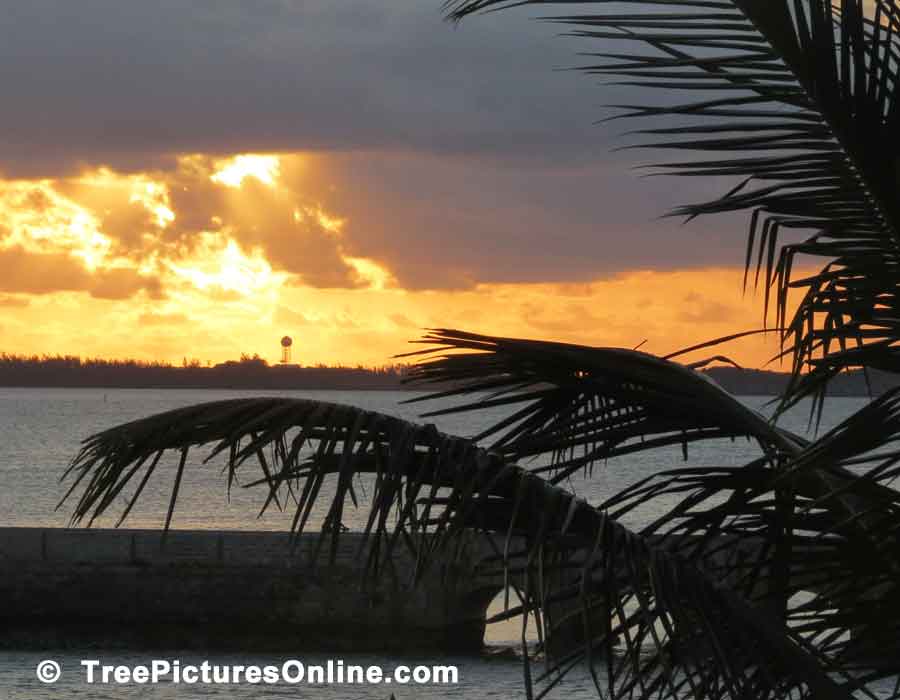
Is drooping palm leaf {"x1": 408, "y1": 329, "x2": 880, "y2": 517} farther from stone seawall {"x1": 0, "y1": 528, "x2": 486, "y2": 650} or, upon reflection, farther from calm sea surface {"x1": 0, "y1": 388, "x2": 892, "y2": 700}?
stone seawall {"x1": 0, "y1": 528, "x2": 486, "y2": 650}

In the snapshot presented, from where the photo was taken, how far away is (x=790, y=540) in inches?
133

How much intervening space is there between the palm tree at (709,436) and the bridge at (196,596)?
28081 mm

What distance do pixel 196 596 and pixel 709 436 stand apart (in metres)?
29.3

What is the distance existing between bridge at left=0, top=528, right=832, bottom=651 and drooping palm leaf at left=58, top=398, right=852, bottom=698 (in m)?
28.2

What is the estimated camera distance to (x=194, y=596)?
31.5 meters

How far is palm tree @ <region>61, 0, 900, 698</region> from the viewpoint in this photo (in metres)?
2.69

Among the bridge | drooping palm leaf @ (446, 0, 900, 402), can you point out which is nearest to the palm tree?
drooping palm leaf @ (446, 0, 900, 402)

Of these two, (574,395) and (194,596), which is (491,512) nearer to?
(574,395)

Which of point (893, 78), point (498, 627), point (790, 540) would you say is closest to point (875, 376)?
point (790, 540)

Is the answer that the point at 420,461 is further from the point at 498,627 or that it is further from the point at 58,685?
the point at 498,627

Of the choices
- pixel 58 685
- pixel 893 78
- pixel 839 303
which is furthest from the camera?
pixel 58 685

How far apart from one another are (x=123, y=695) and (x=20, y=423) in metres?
165

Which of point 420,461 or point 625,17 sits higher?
point 625,17

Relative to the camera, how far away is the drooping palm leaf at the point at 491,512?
2.96 m
